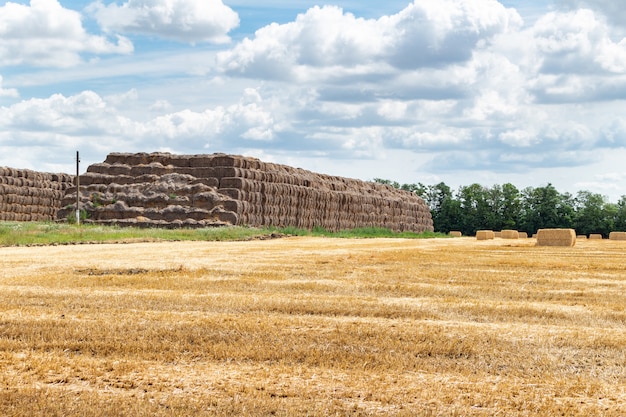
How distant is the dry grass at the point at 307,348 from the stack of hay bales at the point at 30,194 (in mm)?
50492

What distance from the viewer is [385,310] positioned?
11.4 m

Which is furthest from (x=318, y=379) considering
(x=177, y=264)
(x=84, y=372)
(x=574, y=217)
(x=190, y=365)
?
(x=574, y=217)

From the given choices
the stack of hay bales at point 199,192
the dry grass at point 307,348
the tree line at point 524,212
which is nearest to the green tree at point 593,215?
the tree line at point 524,212

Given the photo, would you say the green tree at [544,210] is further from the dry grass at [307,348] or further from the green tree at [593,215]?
the dry grass at [307,348]

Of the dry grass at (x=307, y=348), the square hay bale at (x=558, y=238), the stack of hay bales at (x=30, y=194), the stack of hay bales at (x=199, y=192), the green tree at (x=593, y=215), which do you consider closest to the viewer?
the dry grass at (x=307, y=348)

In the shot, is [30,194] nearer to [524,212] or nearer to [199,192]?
[199,192]

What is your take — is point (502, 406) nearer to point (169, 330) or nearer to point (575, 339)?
point (575, 339)

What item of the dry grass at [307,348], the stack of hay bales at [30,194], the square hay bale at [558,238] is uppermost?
the stack of hay bales at [30,194]

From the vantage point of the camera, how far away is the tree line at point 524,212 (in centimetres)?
11694

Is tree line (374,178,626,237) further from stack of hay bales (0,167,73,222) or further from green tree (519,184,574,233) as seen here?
stack of hay bales (0,167,73,222)

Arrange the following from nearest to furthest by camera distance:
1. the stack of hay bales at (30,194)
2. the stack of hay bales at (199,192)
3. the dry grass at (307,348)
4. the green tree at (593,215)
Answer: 1. the dry grass at (307,348)
2. the stack of hay bales at (199,192)
3. the stack of hay bales at (30,194)
4. the green tree at (593,215)

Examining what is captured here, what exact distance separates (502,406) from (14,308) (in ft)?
24.5

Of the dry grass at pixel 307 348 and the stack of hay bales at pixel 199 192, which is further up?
the stack of hay bales at pixel 199 192

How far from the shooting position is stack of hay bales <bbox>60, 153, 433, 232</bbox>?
60.2 metres
